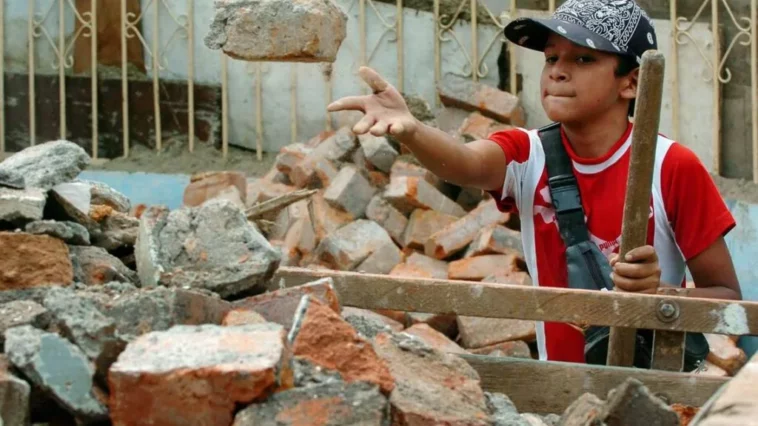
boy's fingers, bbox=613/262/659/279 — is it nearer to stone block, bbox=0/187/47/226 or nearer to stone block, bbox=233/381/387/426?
stone block, bbox=233/381/387/426

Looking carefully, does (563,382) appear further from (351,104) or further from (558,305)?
(351,104)

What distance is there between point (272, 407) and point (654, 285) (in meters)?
1.30

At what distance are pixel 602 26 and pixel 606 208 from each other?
0.52 meters

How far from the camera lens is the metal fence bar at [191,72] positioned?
7.81 meters

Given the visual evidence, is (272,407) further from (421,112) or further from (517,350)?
(421,112)

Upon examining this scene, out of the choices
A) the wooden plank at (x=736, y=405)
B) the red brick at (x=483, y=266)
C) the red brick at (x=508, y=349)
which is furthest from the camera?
the red brick at (x=483, y=266)

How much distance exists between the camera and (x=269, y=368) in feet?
8.63

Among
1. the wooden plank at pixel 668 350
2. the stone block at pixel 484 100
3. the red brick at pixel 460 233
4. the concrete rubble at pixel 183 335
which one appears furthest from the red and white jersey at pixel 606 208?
the stone block at pixel 484 100

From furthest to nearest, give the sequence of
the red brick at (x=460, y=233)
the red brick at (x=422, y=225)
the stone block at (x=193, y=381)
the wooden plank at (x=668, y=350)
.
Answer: the red brick at (x=422, y=225)
the red brick at (x=460, y=233)
the wooden plank at (x=668, y=350)
the stone block at (x=193, y=381)

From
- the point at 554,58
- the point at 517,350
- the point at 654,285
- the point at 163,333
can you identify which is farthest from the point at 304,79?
the point at 163,333

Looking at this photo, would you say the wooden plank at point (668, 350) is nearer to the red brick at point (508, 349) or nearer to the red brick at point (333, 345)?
the red brick at point (333, 345)

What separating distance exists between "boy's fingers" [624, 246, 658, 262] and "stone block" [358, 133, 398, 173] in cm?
363

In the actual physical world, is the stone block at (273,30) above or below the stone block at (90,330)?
above

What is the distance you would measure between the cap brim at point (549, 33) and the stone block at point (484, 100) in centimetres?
307
